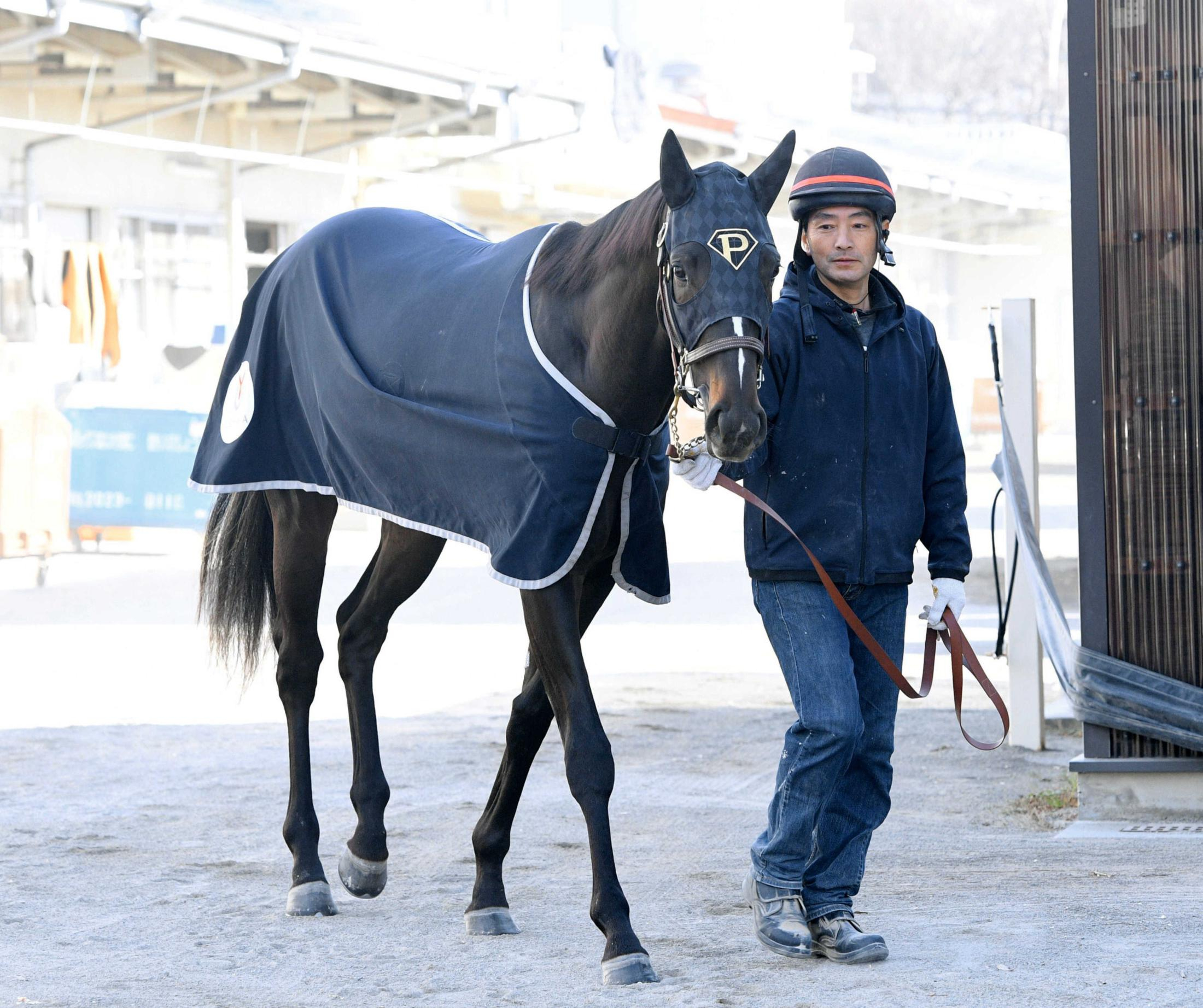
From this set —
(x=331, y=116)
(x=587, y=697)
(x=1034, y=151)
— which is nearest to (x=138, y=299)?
(x=331, y=116)

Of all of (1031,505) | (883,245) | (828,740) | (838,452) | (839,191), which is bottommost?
(828,740)

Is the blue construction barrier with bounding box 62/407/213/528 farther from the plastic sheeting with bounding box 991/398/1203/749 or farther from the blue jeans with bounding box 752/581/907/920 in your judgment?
the blue jeans with bounding box 752/581/907/920

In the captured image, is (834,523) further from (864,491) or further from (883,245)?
(883,245)

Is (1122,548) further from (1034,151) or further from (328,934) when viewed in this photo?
(1034,151)

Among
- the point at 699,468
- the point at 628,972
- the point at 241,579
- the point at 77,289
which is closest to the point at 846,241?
the point at 699,468

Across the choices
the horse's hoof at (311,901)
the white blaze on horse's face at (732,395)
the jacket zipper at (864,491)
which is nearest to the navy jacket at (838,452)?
the jacket zipper at (864,491)

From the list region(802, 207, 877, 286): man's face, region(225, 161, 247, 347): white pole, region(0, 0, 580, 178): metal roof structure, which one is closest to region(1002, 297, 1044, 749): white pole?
region(802, 207, 877, 286): man's face

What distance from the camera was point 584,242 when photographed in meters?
4.00

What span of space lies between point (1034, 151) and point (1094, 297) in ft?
103

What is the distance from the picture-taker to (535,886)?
15.3 ft

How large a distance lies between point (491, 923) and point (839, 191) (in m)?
1.97

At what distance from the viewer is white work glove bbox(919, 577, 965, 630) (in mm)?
3920

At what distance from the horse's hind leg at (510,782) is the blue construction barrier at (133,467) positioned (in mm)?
8945

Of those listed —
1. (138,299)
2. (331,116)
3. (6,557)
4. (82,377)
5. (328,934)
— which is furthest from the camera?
(331,116)
